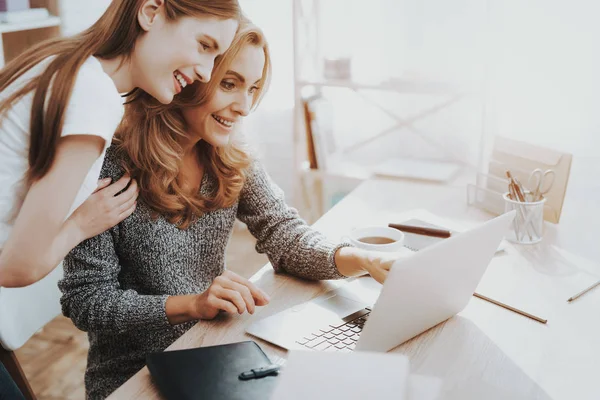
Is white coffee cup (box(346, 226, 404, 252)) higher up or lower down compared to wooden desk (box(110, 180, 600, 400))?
higher up

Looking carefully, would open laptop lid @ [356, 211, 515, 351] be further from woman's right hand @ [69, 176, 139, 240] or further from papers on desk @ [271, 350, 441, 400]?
woman's right hand @ [69, 176, 139, 240]

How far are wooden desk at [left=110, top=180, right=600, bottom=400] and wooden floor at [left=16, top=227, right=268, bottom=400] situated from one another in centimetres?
111

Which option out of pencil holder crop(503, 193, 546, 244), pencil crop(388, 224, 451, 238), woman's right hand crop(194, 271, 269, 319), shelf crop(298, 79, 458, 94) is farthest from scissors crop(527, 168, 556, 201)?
shelf crop(298, 79, 458, 94)

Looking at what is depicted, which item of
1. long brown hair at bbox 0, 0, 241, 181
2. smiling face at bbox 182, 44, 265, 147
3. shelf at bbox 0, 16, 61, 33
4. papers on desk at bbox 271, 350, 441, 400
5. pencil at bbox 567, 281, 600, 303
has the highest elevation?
long brown hair at bbox 0, 0, 241, 181

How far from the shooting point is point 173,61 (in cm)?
109

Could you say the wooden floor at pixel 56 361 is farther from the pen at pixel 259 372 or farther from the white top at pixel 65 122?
→ the pen at pixel 259 372

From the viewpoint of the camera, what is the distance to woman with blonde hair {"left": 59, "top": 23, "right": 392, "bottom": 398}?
1.18m

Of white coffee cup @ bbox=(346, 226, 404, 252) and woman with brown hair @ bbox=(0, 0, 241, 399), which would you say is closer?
woman with brown hair @ bbox=(0, 0, 241, 399)

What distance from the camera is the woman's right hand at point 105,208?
3.66 ft

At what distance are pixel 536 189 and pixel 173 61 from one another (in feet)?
2.95

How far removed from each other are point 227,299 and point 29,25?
58.9 inches

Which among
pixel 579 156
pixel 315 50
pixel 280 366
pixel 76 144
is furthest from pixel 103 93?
pixel 315 50

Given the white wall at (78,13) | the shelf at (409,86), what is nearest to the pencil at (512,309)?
the shelf at (409,86)

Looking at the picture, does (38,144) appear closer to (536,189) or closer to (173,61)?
(173,61)
